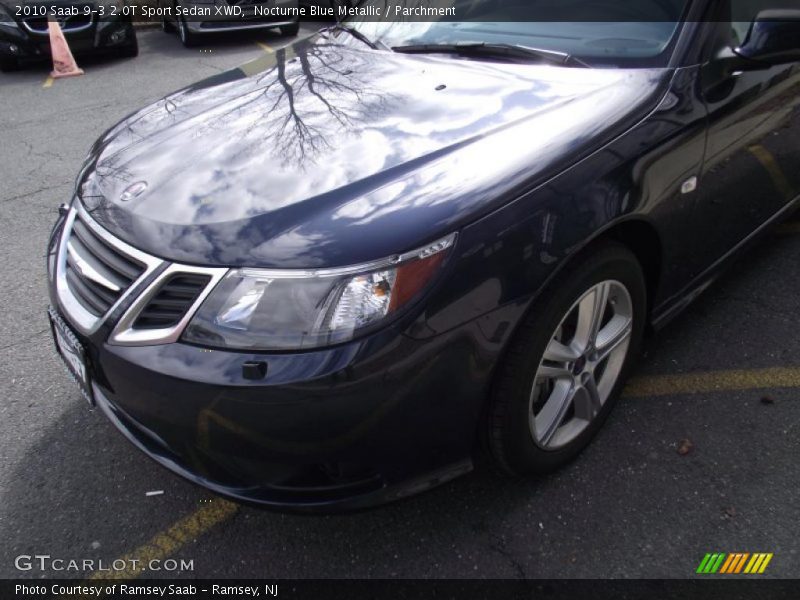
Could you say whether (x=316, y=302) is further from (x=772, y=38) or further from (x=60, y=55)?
(x=60, y=55)

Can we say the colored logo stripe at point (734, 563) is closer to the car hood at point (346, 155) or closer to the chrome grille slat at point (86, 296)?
the car hood at point (346, 155)

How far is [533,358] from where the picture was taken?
1.92m

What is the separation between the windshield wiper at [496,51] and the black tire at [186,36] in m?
8.02

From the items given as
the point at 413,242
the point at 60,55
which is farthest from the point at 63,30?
the point at 413,242

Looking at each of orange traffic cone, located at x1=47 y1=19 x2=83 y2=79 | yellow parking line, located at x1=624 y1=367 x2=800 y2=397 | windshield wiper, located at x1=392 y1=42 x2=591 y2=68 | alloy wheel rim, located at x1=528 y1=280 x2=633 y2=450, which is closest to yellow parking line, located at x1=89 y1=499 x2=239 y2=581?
alloy wheel rim, located at x1=528 y1=280 x2=633 y2=450

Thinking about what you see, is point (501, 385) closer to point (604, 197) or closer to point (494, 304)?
point (494, 304)

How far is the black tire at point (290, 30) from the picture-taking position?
9992 millimetres

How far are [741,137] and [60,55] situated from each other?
861cm

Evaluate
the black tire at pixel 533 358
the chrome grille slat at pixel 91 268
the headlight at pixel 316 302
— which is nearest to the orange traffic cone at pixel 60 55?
the chrome grille slat at pixel 91 268

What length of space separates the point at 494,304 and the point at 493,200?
26 cm

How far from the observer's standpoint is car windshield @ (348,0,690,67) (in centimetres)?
232

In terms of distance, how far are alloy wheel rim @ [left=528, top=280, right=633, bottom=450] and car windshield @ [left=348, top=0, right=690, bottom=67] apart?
81 cm

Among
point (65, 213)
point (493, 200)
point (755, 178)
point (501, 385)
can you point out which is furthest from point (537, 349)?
point (65, 213)

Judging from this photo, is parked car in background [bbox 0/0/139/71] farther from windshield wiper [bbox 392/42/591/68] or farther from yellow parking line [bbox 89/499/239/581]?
yellow parking line [bbox 89/499/239/581]
